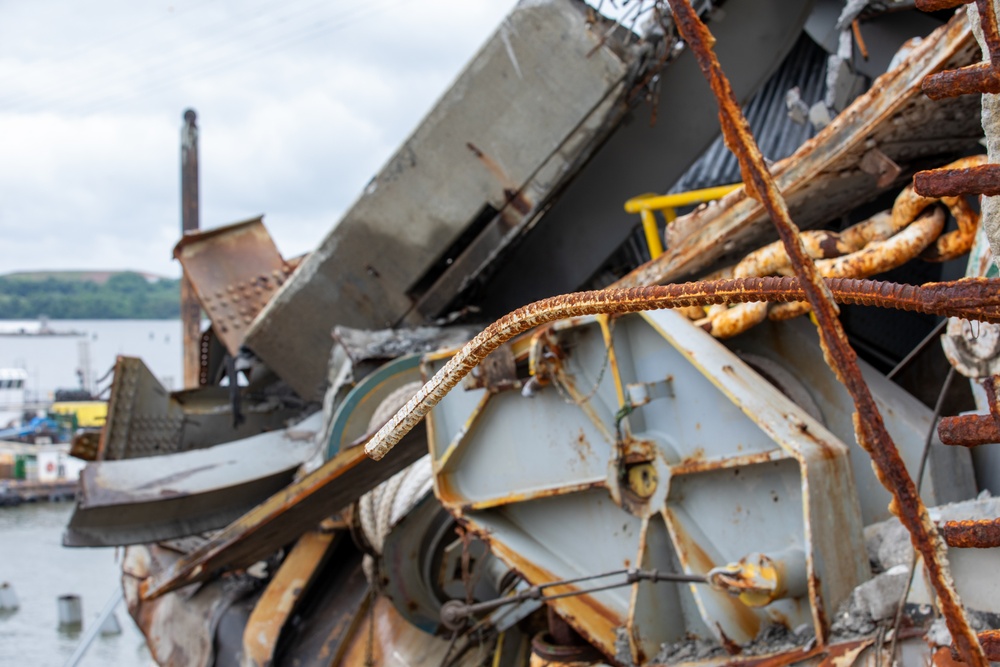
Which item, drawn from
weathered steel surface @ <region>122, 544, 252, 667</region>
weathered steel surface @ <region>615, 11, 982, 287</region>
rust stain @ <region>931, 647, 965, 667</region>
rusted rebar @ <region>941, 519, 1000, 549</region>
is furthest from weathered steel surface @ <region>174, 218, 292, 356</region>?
rusted rebar @ <region>941, 519, 1000, 549</region>

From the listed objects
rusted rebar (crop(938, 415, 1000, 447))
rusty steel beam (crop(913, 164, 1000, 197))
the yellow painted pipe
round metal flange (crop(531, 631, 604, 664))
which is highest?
the yellow painted pipe

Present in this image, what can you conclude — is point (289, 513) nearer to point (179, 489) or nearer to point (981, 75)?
point (179, 489)

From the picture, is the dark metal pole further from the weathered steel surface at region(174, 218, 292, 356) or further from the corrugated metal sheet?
the corrugated metal sheet

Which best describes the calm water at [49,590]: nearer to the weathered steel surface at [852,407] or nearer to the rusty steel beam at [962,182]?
the weathered steel surface at [852,407]

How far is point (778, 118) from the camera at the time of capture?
25.6 feet

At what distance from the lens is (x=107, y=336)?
70188 mm

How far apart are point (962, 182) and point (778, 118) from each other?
21.1 feet

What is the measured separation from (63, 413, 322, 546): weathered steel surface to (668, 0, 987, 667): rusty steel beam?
17.7 ft

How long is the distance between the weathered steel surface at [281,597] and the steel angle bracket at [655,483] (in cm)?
234

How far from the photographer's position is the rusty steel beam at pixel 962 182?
161cm

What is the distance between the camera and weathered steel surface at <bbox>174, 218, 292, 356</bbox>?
318 inches

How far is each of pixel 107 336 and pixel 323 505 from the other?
68872mm

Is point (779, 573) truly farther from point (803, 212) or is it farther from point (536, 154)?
point (536, 154)

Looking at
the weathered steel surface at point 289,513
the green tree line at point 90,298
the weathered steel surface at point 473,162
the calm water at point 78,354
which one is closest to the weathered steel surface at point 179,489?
the weathered steel surface at point 289,513
